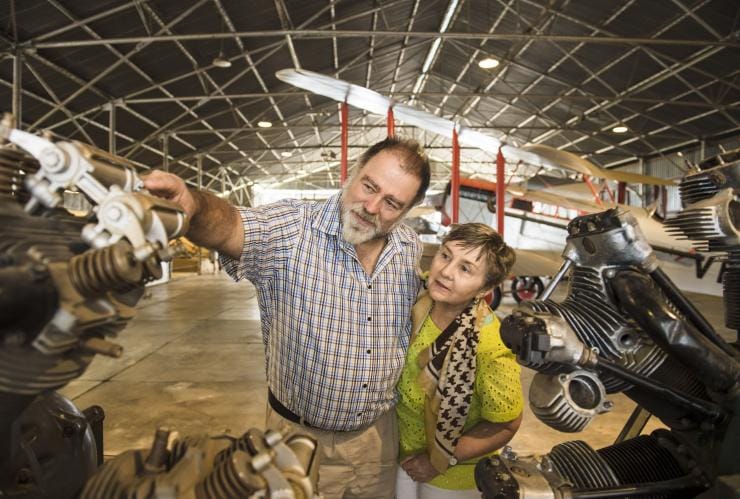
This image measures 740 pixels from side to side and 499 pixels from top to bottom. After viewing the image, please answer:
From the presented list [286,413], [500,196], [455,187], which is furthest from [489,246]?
[500,196]

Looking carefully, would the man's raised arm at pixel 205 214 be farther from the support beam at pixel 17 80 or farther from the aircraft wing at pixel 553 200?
the aircraft wing at pixel 553 200

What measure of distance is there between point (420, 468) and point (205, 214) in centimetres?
114

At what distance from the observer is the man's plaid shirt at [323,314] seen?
1489mm

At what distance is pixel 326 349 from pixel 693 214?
1095mm

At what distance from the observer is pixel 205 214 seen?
1.18 metres

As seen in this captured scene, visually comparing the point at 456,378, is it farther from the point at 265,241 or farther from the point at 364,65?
the point at 364,65

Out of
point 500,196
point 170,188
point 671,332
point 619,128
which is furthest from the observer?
point 619,128

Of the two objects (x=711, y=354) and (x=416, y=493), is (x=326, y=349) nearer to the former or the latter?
(x=416, y=493)

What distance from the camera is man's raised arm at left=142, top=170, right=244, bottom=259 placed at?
946mm

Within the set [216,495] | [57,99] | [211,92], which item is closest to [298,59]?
[211,92]

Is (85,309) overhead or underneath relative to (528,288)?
overhead

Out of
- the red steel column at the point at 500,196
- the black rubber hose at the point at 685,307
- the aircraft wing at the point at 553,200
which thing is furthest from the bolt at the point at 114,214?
the aircraft wing at the point at 553,200

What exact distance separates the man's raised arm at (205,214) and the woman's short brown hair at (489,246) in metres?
0.77

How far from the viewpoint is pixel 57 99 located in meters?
9.76
